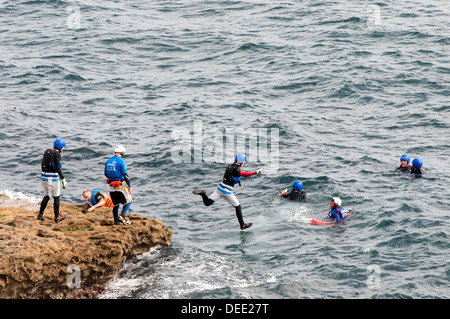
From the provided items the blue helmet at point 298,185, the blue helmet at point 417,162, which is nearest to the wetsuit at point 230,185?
the blue helmet at point 298,185

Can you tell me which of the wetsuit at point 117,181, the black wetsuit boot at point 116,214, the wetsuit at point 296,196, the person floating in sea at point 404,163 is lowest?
the wetsuit at point 296,196

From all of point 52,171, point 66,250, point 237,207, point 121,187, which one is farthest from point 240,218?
point 66,250

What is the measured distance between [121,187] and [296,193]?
817cm

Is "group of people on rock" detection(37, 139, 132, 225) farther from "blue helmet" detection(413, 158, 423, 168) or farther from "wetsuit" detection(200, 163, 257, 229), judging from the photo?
"blue helmet" detection(413, 158, 423, 168)

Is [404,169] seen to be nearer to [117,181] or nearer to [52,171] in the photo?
[117,181]

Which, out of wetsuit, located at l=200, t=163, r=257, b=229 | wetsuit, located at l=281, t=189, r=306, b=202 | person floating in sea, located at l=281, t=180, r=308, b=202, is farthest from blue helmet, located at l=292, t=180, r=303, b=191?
wetsuit, located at l=200, t=163, r=257, b=229

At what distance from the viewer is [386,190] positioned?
928 inches

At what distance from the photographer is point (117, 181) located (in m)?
16.9

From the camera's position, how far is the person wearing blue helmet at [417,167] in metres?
24.5

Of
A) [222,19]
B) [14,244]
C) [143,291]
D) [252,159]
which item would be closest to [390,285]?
[143,291]

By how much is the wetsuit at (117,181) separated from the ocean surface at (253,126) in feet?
6.36

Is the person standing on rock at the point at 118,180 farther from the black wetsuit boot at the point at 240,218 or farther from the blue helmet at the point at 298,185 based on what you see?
the blue helmet at the point at 298,185
